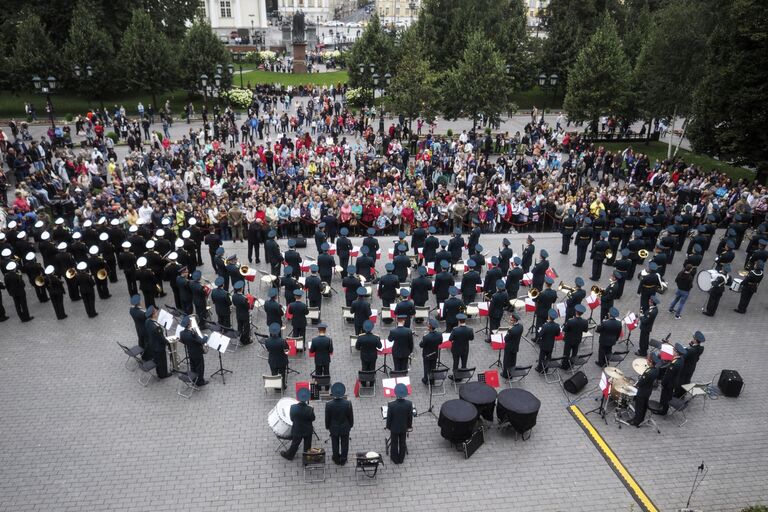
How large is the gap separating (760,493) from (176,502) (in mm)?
11009

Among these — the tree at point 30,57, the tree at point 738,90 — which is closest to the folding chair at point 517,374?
the tree at point 738,90

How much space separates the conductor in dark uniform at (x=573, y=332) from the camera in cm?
1320

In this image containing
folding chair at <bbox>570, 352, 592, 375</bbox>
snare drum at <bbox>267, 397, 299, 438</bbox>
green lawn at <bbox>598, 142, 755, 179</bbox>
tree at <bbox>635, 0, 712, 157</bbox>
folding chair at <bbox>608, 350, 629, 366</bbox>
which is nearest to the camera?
snare drum at <bbox>267, 397, 299, 438</bbox>

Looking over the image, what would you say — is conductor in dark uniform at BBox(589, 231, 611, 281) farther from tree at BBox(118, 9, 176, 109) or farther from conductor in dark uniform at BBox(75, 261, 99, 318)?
tree at BBox(118, 9, 176, 109)

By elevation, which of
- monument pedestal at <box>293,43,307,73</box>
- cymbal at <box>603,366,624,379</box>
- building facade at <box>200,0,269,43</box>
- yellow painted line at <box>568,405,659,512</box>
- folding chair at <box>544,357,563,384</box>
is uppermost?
building facade at <box>200,0,269,43</box>

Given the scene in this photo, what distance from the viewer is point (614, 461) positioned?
1102cm

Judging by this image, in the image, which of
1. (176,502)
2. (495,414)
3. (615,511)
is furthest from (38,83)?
(615,511)

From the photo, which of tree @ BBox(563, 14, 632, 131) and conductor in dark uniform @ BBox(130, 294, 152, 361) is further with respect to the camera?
tree @ BBox(563, 14, 632, 131)

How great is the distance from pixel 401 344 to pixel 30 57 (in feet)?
131

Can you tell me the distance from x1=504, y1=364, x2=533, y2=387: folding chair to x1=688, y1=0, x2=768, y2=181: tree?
1836cm

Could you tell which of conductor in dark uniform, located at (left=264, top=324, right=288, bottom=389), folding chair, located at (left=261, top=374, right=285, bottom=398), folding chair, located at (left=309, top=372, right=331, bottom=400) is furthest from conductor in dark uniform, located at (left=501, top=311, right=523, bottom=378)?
folding chair, located at (left=261, top=374, right=285, bottom=398)

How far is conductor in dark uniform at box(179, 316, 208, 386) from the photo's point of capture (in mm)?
12297

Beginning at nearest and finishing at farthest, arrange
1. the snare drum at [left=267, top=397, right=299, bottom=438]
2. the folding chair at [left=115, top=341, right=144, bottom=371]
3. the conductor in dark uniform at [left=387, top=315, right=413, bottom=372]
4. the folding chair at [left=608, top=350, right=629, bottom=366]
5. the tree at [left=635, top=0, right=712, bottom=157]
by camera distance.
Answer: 1. the snare drum at [left=267, top=397, right=299, bottom=438]
2. the conductor in dark uniform at [left=387, top=315, right=413, bottom=372]
3. the folding chair at [left=115, top=341, right=144, bottom=371]
4. the folding chair at [left=608, top=350, right=629, bottom=366]
5. the tree at [left=635, top=0, right=712, bottom=157]

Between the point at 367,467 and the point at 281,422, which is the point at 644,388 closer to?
the point at 367,467
